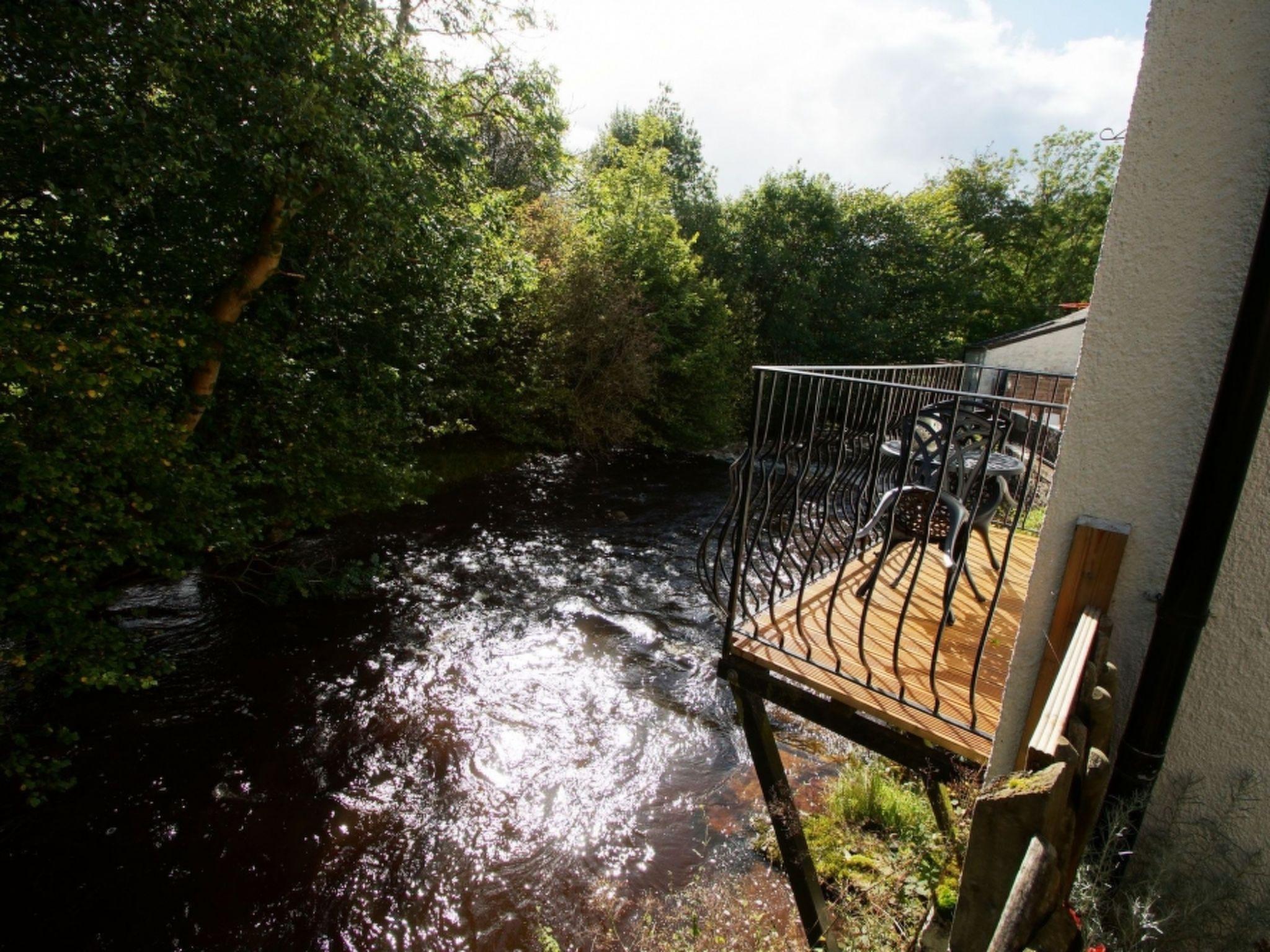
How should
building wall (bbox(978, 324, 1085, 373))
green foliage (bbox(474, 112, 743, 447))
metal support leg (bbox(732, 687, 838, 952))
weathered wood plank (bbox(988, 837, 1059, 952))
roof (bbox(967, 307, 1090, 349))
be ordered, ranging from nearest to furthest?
weathered wood plank (bbox(988, 837, 1059, 952)) → metal support leg (bbox(732, 687, 838, 952)) → green foliage (bbox(474, 112, 743, 447)) → building wall (bbox(978, 324, 1085, 373)) → roof (bbox(967, 307, 1090, 349))

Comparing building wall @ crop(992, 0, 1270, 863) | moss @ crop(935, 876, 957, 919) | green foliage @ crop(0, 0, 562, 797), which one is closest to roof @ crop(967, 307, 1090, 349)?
green foliage @ crop(0, 0, 562, 797)

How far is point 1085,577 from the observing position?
1.66 m

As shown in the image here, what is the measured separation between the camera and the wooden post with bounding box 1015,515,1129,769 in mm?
1633

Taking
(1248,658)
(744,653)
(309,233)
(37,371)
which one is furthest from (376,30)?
(1248,658)

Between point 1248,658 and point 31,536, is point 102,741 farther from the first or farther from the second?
point 1248,658

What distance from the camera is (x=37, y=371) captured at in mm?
3377

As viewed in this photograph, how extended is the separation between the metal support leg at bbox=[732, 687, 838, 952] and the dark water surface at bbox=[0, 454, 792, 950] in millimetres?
1108

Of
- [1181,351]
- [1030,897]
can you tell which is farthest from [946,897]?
[1181,351]

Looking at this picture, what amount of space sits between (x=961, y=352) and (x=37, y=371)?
79.9 feet

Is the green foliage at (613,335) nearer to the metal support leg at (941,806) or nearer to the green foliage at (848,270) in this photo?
the green foliage at (848,270)

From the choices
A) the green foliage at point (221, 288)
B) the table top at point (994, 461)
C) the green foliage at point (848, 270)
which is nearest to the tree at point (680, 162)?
the green foliage at point (848, 270)

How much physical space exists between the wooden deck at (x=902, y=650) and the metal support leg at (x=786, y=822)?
0.51 m

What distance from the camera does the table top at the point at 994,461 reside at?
3812mm

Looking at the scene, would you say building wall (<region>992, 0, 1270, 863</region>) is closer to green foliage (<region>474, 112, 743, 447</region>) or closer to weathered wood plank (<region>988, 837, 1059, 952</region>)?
weathered wood plank (<region>988, 837, 1059, 952</region>)
